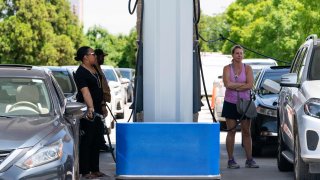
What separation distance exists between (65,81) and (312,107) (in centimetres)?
761

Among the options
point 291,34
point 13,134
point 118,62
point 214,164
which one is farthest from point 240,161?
point 118,62

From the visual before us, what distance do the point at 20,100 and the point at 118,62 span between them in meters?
122

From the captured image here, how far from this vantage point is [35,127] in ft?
28.5

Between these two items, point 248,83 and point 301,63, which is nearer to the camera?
point 301,63

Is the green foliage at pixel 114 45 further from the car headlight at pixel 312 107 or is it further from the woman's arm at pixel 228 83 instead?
the car headlight at pixel 312 107

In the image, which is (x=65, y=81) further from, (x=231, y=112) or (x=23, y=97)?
(x=23, y=97)

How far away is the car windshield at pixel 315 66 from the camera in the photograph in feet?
39.6

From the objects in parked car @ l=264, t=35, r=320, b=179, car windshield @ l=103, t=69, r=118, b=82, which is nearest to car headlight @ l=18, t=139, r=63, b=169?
parked car @ l=264, t=35, r=320, b=179

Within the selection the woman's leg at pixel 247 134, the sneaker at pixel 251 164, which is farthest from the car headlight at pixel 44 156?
the sneaker at pixel 251 164

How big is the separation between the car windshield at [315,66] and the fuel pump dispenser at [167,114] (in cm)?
187

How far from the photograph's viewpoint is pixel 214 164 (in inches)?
400

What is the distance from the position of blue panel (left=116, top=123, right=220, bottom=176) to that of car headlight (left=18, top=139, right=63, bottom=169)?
1.69m

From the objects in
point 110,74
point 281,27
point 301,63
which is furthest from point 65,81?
point 281,27

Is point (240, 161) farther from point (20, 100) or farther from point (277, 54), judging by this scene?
point (277, 54)
